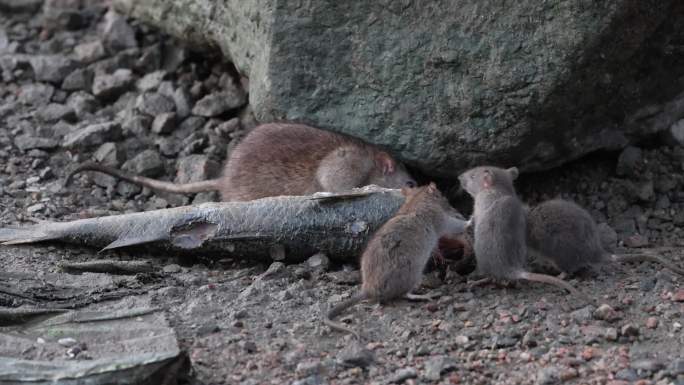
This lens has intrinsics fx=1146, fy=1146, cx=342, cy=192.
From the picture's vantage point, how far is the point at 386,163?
24.3 ft

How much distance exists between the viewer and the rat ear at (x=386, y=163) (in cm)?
739

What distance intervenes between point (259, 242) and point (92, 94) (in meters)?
3.02

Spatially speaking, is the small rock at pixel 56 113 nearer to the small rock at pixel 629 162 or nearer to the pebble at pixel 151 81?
the pebble at pixel 151 81

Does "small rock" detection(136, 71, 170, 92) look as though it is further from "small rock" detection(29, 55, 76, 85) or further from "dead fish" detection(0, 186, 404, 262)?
"dead fish" detection(0, 186, 404, 262)

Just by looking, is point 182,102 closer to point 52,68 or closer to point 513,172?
point 52,68

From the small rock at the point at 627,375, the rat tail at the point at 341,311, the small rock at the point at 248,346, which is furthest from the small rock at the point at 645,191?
the small rock at the point at 248,346

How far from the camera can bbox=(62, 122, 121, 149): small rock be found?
838cm

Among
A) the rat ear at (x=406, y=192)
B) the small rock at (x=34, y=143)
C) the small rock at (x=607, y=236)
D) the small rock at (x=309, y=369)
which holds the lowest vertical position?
the small rock at (x=309, y=369)

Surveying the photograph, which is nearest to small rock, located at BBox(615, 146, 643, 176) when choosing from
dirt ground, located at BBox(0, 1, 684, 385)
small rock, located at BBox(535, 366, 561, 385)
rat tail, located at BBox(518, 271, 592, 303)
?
dirt ground, located at BBox(0, 1, 684, 385)

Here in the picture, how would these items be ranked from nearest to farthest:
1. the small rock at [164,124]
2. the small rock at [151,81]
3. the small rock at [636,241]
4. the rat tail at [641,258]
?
the rat tail at [641,258] < the small rock at [636,241] < the small rock at [164,124] < the small rock at [151,81]

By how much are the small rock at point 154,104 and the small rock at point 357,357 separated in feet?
12.7

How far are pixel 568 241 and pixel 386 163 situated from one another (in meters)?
1.59

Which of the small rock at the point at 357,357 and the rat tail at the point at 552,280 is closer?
the small rock at the point at 357,357

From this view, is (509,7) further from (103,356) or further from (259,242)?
(103,356)
